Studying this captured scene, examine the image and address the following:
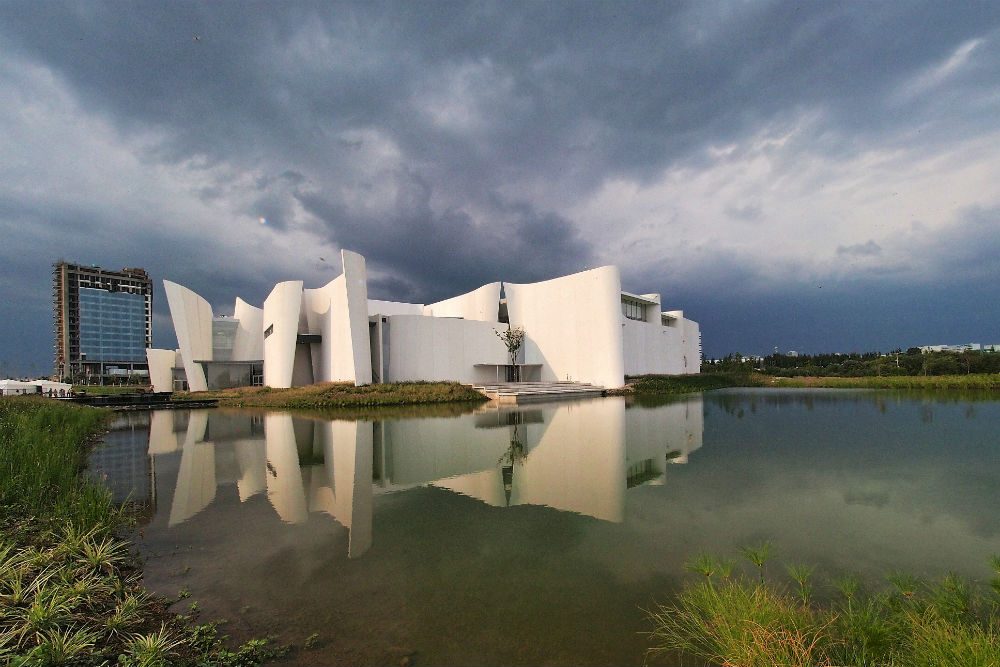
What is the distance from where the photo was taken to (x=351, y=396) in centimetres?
2436

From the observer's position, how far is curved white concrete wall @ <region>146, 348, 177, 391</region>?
125ft

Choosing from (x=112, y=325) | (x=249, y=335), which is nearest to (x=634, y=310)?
(x=249, y=335)

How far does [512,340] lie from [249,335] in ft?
75.5

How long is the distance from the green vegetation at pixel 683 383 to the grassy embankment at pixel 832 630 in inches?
1159

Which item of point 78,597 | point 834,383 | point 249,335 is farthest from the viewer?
point 249,335

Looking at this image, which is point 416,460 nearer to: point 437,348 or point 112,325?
point 437,348

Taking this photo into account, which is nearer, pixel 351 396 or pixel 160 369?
pixel 351 396

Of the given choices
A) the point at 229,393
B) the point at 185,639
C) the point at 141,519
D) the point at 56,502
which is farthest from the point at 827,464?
the point at 229,393

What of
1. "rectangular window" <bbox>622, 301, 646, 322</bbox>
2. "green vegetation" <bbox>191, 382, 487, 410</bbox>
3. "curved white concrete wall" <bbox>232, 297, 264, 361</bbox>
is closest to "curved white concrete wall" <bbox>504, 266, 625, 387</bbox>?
"rectangular window" <bbox>622, 301, 646, 322</bbox>

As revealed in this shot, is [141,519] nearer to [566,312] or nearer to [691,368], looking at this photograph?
[566,312]

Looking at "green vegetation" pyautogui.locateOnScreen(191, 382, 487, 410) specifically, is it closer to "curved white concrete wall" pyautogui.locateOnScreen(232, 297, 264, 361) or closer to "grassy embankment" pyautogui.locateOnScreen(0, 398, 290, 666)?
"curved white concrete wall" pyautogui.locateOnScreen(232, 297, 264, 361)

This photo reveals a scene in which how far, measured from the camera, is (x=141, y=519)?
6219 millimetres

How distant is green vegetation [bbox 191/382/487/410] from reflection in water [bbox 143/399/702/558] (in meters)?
6.23

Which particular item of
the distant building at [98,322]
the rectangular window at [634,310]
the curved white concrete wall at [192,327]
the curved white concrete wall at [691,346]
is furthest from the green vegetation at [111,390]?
the curved white concrete wall at [691,346]
